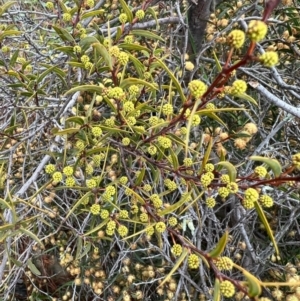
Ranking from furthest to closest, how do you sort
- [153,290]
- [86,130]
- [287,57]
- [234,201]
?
[153,290] → [287,57] → [234,201] → [86,130]

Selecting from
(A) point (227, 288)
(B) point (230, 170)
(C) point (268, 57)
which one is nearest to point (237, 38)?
(C) point (268, 57)

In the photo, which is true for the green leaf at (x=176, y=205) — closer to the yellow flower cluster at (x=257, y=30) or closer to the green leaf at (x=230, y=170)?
the green leaf at (x=230, y=170)

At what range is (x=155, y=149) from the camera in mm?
849

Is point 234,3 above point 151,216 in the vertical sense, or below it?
above

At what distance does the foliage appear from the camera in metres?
0.70

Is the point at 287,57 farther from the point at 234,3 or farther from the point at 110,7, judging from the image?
the point at 110,7

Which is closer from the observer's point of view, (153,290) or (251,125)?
(251,125)

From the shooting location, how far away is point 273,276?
1.35 m

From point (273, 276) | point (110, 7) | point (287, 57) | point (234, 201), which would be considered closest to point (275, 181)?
point (234, 201)

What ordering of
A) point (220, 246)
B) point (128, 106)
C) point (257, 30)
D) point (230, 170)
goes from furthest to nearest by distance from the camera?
point (128, 106) < point (230, 170) < point (220, 246) < point (257, 30)

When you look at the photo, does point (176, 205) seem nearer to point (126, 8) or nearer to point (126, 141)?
point (126, 141)

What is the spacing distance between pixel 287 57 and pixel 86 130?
0.93 metres

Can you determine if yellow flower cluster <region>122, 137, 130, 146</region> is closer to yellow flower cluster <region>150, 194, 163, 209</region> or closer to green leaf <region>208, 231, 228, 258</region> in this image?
yellow flower cluster <region>150, 194, 163, 209</region>

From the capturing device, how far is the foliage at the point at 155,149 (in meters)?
0.70
